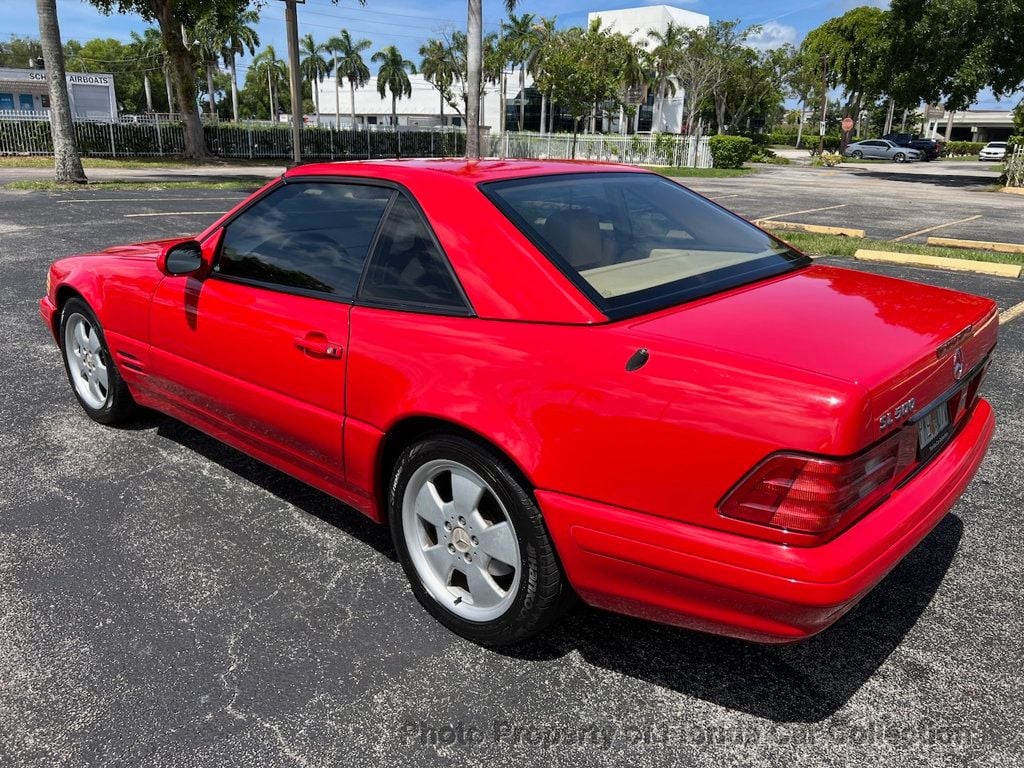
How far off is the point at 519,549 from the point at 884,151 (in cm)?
6031

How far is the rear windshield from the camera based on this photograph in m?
2.47

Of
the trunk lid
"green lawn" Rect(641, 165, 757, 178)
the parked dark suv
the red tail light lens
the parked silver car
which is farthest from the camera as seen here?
the parked dark suv

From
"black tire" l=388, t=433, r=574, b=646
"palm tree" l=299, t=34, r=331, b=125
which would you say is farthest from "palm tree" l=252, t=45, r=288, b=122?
"black tire" l=388, t=433, r=574, b=646

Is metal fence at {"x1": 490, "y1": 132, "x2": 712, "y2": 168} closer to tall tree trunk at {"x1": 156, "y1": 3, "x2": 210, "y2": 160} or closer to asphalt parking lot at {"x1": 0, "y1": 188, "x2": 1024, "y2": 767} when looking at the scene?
tall tree trunk at {"x1": 156, "y1": 3, "x2": 210, "y2": 160}

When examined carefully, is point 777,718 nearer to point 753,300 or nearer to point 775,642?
point 775,642

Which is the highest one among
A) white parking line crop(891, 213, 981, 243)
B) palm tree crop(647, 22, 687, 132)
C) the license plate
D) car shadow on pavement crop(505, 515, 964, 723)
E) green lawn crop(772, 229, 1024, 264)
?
palm tree crop(647, 22, 687, 132)

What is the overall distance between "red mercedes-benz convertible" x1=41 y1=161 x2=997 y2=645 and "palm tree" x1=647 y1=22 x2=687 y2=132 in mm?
66345

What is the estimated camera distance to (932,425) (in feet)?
7.64

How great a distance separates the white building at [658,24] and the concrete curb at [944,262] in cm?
6859

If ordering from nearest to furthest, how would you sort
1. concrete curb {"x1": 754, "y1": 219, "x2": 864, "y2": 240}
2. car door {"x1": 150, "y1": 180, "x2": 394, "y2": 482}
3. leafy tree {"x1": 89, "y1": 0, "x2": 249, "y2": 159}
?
car door {"x1": 150, "y1": 180, "x2": 394, "y2": 482}, concrete curb {"x1": 754, "y1": 219, "x2": 864, "y2": 240}, leafy tree {"x1": 89, "y1": 0, "x2": 249, "y2": 159}

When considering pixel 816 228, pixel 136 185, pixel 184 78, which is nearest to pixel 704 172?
pixel 816 228

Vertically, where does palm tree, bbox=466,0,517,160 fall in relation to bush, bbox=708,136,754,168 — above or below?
above

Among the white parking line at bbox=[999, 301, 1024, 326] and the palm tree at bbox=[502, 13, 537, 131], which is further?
the palm tree at bbox=[502, 13, 537, 131]

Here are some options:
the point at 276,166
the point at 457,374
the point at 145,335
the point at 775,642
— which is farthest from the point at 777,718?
the point at 276,166
